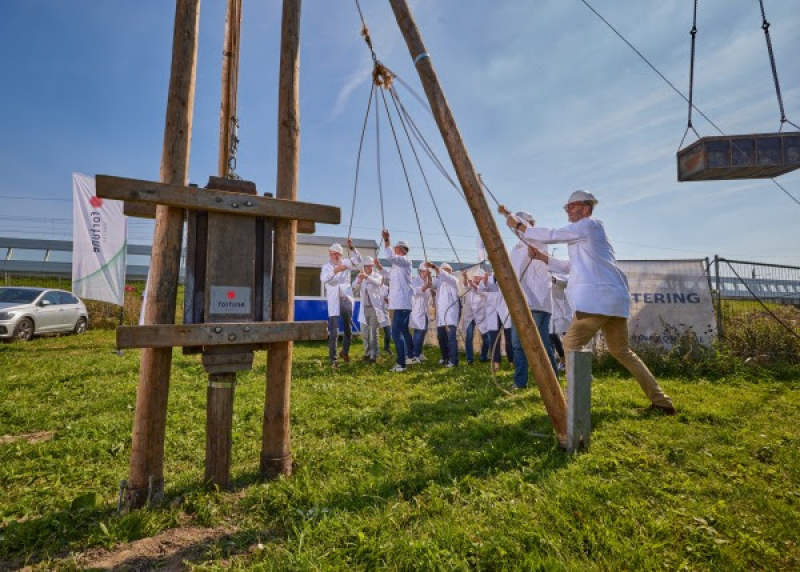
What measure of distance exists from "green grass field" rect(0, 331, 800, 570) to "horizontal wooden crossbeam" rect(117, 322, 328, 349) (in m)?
1.05

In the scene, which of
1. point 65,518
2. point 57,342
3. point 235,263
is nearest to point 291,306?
point 235,263

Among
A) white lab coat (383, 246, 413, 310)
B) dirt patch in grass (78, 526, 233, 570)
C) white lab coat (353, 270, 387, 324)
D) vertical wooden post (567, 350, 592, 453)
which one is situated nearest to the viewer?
dirt patch in grass (78, 526, 233, 570)

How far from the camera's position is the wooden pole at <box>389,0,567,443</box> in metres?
3.53

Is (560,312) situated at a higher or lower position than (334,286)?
lower

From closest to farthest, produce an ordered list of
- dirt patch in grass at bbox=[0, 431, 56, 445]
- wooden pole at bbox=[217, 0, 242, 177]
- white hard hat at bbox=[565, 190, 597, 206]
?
wooden pole at bbox=[217, 0, 242, 177] < dirt patch in grass at bbox=[0, 431, 56, 445] < white hard hat at bbox=[565, 190, 597, 206]

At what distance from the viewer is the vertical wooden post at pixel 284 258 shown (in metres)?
2.99

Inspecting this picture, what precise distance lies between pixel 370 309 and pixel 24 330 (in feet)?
35.4

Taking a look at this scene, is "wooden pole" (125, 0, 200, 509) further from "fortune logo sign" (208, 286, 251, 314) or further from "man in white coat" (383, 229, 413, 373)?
"man in white coat" (383, 229, 413, 373)

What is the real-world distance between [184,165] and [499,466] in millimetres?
3175

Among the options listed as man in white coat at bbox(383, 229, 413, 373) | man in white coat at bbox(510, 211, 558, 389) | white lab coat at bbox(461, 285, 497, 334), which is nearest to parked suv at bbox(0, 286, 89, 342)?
man in white coat at bbox(383, 229, 413, 373)

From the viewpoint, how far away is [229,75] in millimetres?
3762

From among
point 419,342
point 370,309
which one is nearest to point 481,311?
point 419,342

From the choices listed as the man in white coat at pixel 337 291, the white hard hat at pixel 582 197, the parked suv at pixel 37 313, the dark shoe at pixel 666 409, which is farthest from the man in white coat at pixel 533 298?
the parked suv at pixel 37 313

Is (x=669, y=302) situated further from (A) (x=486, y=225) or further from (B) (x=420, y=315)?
(A) (x=486, y=225)
